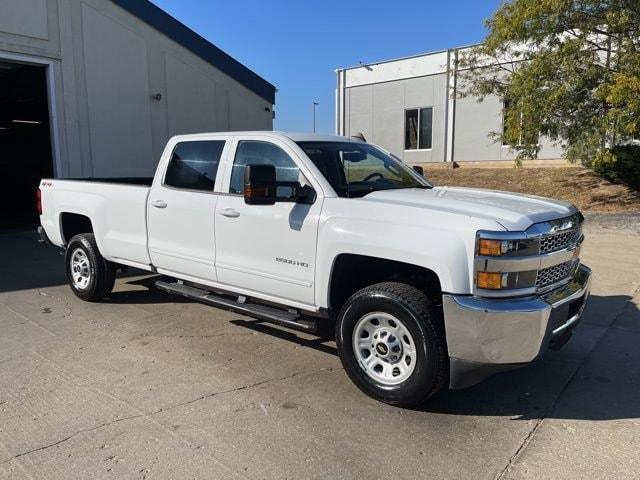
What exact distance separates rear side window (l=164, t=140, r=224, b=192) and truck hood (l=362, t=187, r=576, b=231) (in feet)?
5.63

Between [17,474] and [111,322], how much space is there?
2936 millimetres

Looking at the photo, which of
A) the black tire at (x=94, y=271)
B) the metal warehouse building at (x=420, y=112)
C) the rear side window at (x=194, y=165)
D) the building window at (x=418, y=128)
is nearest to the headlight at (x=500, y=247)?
the rear side window at (x=194, y=165)

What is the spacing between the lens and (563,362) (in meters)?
4.82

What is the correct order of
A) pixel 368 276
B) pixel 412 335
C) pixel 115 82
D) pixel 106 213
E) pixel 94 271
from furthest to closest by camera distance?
1. pixel 115 82
2. pixel 94 271
3. pixel 106 213
4. pixel 368 276
5. pixel 412 335

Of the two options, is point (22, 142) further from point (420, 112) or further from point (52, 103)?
point (420, 112)

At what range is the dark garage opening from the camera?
15425mm

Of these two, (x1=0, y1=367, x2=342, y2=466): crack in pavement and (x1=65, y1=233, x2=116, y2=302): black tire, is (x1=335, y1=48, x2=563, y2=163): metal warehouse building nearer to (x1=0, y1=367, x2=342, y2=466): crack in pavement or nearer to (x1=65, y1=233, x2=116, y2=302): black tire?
(x1=65, y1=233, x2=116, y2=302): black tire

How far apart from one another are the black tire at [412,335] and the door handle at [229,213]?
1385 millimetres

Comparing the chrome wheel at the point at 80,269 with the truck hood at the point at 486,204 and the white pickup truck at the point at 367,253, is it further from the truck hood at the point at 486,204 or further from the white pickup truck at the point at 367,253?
the truck hood at the point at 486,204

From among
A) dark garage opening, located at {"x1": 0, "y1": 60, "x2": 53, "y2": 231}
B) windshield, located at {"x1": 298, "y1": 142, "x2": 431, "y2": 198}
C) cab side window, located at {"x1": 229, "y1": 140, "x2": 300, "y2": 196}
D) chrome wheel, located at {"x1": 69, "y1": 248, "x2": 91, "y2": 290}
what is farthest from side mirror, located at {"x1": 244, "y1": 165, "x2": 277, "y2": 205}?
dark garage opening, located at {"x1": 0, "y1": 60, "x2": 53, "y2": 231}

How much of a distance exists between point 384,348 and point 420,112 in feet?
74.5

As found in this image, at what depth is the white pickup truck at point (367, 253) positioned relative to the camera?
Result: 351cm

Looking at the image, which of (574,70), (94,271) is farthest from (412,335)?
(574,70)

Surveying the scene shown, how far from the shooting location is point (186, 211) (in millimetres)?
5336
